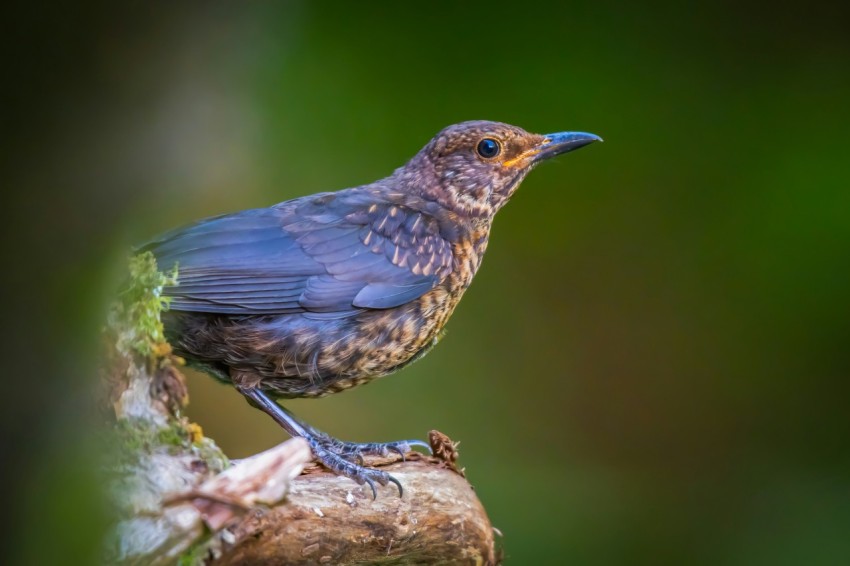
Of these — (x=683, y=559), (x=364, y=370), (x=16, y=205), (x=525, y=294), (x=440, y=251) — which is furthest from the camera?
(x=525, y=294)

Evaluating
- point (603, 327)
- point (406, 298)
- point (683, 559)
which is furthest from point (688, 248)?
point (406, 298)

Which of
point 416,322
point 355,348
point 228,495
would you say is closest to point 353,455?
point 355,348

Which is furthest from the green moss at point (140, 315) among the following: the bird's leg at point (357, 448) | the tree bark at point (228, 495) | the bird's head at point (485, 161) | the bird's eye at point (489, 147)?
the bird's eye at point (489, 147)

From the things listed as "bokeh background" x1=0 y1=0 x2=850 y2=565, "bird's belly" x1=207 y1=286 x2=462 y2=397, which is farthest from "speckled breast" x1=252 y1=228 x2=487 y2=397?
"bokeh background" x1=0 y1=0 x2=850 y2=565

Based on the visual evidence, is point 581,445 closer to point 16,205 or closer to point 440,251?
point 440,251

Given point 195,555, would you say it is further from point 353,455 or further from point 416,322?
point 416,322

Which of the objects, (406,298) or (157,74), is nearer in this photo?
(157,74)

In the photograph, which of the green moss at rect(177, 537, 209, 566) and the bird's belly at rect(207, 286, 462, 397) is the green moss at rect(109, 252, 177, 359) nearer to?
the green moss at rect(177, 537, 209, 566)

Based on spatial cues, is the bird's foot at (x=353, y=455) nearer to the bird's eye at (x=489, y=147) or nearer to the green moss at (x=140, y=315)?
the green moss at (x=140, y=315)
